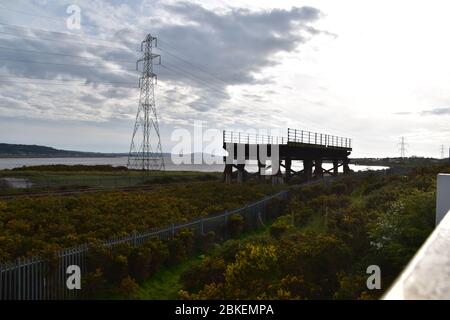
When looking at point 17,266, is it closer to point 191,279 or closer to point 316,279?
point 191,279

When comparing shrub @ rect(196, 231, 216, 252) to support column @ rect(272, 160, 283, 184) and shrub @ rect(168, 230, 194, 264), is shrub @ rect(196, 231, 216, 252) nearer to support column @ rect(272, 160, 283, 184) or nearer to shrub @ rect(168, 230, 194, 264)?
shrub @ rect(168, 230, 194, 264)

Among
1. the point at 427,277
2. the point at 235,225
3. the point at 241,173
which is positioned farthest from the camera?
the point at 241,173

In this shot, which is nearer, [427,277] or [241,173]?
[427,277]

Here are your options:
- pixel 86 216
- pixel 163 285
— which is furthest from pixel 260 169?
pixel 163 285

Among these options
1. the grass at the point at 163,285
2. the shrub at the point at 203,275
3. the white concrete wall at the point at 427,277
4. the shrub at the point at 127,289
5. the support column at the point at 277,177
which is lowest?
the grass at the point at 163,285

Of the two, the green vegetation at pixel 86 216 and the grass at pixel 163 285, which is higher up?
the green vegetation at pixel 86 216

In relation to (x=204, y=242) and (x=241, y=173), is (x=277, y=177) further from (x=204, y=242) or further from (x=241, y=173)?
(x=204, y=242)

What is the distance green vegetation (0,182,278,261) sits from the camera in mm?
11195

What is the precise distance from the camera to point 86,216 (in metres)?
14.9

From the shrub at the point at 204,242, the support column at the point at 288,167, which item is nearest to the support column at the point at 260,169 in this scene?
the support column at the point at 288,167

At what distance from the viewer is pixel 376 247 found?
8.89 m

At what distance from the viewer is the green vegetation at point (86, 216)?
1120cm

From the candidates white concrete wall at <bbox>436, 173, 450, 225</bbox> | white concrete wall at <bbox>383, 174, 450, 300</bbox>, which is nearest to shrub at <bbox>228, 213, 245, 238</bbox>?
white concrete wall at <bbox>436, 173, 450, 225</bbox>

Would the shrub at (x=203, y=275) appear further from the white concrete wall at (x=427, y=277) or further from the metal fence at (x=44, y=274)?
the white concrete wall at (x=427, y=277)
